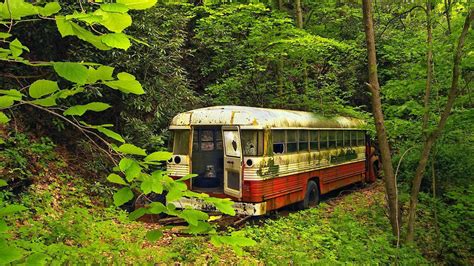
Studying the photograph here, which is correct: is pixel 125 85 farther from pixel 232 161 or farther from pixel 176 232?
pixel 232 161

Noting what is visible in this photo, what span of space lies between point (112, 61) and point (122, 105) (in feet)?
4.99

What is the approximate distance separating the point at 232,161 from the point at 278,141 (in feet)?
4.61

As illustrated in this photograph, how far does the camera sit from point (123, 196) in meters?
1.45

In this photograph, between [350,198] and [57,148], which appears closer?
[57,148]

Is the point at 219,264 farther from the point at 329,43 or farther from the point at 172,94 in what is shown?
the point at 329,43

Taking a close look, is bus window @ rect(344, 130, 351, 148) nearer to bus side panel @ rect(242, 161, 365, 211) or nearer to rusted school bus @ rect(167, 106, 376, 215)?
bus side panel @ rect(242, 161, 365, 211)

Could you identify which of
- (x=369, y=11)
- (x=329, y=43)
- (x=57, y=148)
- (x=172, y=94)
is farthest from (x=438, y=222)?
(x=57, y=148)

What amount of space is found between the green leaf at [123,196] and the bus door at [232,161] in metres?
7.30

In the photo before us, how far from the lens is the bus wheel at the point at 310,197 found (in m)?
10.5

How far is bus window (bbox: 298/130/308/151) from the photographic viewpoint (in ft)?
34.2

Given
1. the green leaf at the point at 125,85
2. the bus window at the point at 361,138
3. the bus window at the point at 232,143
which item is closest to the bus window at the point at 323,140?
the bus window at the point at 361,138

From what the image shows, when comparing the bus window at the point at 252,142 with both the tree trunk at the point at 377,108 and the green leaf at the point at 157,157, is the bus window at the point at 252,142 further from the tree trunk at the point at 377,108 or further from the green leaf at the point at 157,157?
the green leaf at the point at 157,157

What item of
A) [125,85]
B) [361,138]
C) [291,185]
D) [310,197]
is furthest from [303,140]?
[125,85]

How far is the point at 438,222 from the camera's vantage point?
878 centimetres
